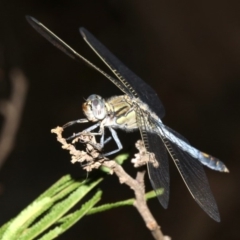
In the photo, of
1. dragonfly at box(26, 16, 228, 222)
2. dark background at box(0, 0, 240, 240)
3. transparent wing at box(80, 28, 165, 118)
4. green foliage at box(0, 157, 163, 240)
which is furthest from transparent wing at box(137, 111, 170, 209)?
dark background at box(0, 0, 240, 240)

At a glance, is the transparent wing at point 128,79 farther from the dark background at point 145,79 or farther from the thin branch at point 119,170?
the dark background at point 145,79

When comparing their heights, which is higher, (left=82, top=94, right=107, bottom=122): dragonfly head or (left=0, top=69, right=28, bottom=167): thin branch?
(left=0, top=69, right=28, bottom=167): thin branch

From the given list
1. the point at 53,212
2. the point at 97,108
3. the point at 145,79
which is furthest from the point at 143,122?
the point at 145,79

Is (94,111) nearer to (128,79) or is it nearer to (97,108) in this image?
(97,108)

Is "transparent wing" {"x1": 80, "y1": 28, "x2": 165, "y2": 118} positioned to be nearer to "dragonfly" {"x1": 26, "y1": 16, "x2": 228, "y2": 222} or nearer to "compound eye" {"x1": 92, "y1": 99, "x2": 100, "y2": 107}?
"dragonfly" {"x1": 26, "y1": 16, "x2": 228, "y2": 222}

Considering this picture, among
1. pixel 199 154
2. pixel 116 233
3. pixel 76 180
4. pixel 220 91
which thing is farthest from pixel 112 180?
pixel 76 180

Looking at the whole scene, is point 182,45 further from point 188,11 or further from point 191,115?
point 191,115

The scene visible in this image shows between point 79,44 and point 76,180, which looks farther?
point 79,44

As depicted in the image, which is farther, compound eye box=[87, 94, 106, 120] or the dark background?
the dark background
